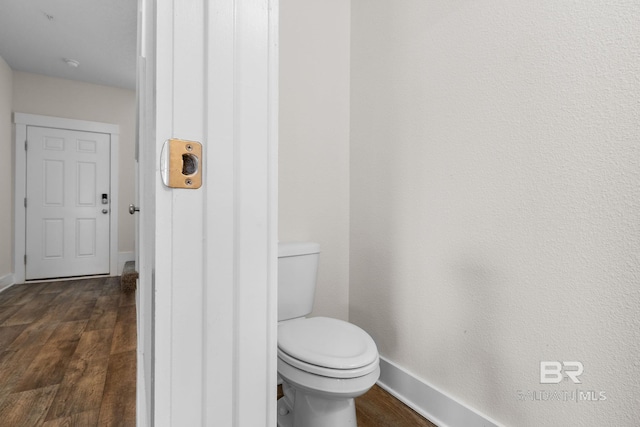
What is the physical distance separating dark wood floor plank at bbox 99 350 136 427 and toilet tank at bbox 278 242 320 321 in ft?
2.53

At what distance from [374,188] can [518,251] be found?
29.0 inches

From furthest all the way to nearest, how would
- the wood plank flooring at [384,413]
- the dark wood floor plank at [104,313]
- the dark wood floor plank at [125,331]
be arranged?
the dark wood floor plank at [104,313] < the dark wood floor plank at [125,331] < the wood plank flooring at [384,413]

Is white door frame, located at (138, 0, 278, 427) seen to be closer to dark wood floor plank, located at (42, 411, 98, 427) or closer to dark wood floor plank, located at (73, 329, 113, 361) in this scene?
dark wood floor plank, located at (42, 411, 98, 427)

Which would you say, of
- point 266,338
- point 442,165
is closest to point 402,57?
point 442,165

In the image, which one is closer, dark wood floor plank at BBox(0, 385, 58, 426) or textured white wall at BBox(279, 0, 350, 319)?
dark wood floor plank at BBox(0, 385, 58, 426)

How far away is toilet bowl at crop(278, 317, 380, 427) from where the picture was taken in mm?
987

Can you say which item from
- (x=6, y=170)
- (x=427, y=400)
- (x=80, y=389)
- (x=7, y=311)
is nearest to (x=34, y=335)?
(x=7, y=311)

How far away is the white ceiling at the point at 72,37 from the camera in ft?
8.52

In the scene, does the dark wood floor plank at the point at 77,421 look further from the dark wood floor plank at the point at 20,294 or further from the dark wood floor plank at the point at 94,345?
the dark wood floor plank at the point at 20,294

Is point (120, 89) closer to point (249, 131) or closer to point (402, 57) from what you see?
point (402, 57)

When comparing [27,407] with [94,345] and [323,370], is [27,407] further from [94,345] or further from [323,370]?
[323,370]

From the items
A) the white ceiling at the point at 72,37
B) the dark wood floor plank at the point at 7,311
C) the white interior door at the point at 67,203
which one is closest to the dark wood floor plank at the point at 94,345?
the dark wood floor plank at the point at 7,311

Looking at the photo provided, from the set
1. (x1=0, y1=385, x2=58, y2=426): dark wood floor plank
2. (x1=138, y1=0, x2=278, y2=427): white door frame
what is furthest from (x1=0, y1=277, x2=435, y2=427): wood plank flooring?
(x1=138, y1=0, x2=278, y2=427): white door frame

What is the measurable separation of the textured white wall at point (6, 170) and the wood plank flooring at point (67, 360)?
620mm
